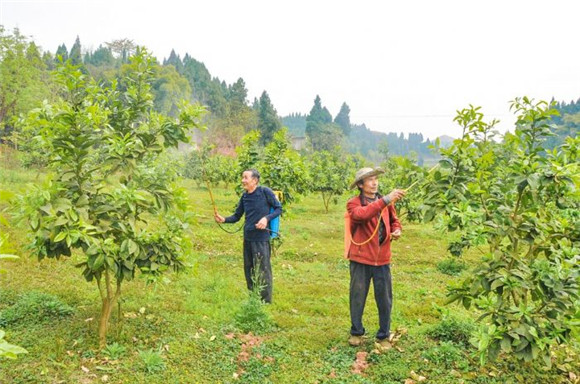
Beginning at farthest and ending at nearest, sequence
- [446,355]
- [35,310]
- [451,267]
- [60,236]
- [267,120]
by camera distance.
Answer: [267,120] → [451,267] → [35,310] → [446,355] → [60,236]

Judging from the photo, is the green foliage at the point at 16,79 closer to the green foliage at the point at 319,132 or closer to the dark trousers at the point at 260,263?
the dark trousers at the point at 260,263

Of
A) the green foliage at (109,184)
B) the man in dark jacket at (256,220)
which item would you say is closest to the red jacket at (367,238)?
the man in dark jacket at (256,220)

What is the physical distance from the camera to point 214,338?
5.71 m

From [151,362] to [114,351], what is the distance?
0.53 metres

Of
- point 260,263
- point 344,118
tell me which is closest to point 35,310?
point 260,263

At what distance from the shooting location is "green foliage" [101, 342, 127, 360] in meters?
4.94

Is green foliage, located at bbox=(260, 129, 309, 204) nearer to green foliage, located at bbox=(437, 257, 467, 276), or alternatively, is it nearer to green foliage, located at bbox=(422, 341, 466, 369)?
green foliage, located at bbox=(437, 257, 467, 276)

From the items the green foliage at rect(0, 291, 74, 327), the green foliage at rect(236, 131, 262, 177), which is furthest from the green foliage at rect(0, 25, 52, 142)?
the green foliage at rect(0, 291, 74, 327)

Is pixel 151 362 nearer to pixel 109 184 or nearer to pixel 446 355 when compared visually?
pixel 109 184

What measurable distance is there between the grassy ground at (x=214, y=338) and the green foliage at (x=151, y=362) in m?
0.01

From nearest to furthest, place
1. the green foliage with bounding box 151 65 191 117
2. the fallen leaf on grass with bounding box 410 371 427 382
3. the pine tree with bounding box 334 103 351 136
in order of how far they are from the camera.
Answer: the fallen leaf on grass with bounding box 410 371 427 382 < the green foliage with bounding box 151 65 191 117 < the pine tree with bounding box 334 103 351 136

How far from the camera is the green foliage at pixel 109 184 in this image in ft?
14.2

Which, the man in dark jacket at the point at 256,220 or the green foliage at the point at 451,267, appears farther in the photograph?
the green foliage at the point at 451,267

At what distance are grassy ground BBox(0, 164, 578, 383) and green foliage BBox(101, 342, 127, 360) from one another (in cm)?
1
